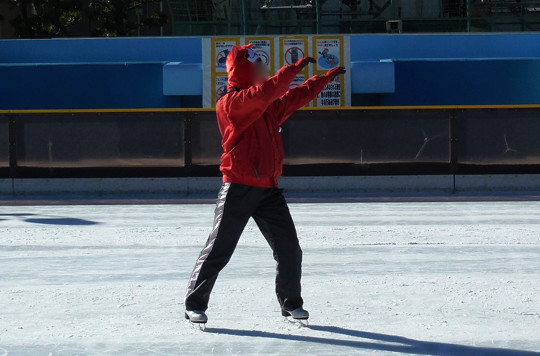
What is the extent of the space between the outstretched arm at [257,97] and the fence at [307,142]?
9736 mm

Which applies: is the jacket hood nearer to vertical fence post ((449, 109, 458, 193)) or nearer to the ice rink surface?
the ice rink surface

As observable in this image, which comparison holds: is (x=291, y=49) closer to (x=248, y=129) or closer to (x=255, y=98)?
(x=248, y=129)

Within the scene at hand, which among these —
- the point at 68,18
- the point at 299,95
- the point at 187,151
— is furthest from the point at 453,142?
the point at 68,18

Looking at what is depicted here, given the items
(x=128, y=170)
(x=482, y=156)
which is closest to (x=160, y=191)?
(x=128, y=170)

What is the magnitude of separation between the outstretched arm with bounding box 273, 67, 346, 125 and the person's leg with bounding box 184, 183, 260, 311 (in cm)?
51

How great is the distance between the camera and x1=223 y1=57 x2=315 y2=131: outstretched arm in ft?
16.7

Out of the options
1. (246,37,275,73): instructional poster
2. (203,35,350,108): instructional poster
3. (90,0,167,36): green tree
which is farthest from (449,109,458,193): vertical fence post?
(90,0,167,36): green tree

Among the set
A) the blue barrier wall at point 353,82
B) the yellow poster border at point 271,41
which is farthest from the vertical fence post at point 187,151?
the blue barrier wall at point 353,82

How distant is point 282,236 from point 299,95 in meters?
0.80

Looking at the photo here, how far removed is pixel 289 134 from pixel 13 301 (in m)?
8.91

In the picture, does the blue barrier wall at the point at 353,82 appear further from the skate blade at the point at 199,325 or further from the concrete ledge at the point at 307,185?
the skate blade at the point at 199,325

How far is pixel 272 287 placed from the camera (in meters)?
6.96

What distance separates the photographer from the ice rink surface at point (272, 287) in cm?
531

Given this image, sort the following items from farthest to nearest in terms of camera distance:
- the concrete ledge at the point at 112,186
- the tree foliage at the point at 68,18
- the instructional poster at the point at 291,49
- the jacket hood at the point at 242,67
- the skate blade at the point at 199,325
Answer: the tree foliage at the point at 68,18, the instructional poster at the point at 291,49, the concrete ledge at the point at 112,186, the skate blade at the point at 199,325, the jacket hood at the point at 242,67
